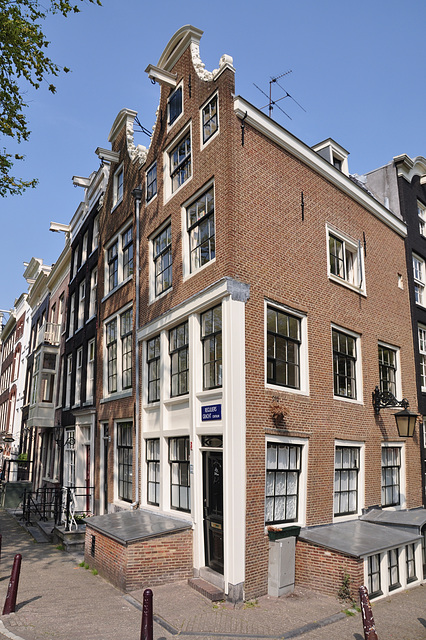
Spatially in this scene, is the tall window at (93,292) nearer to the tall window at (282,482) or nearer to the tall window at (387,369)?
the tall window at (387,369)

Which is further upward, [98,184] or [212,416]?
[98,184]

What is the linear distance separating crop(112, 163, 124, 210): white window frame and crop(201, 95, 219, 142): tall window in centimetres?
633

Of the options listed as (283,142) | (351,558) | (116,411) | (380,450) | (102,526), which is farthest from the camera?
(116,411)

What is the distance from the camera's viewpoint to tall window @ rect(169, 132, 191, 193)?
14069 mm

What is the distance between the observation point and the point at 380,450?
15.1m

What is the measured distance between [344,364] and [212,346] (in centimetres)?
440

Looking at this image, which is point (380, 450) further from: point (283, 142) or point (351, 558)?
point (283, 142)

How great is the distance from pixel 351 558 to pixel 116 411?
904 cm

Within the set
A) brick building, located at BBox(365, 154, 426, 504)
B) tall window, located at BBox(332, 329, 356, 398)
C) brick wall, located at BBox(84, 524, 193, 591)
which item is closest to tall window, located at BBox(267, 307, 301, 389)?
tall window, located at BBox(332, 329, 356, 398)

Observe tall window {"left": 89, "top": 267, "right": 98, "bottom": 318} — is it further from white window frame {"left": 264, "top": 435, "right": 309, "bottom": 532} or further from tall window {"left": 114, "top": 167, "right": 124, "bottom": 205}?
white window frame {"left": 264, "top": 435, "right": 309, "bottom": 532}

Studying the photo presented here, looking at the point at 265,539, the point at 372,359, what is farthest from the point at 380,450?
the point at 265,539

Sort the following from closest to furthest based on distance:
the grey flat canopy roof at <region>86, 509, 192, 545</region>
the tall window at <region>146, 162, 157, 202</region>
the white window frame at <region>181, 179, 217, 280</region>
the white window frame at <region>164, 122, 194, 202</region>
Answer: the grey flat canopy roof at <region>86, 509, 192, 545</region> < the white window frame at <region>181, 179, 217, 280</region> < the white window frame at <region>164, 122, 194, 202</region> < the tall window at <region>146, 162, 157, 202</region>

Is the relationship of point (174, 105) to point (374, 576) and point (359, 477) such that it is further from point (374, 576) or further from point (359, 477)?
point (374, 576)

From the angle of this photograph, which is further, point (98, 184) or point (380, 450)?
point (98, 184)
